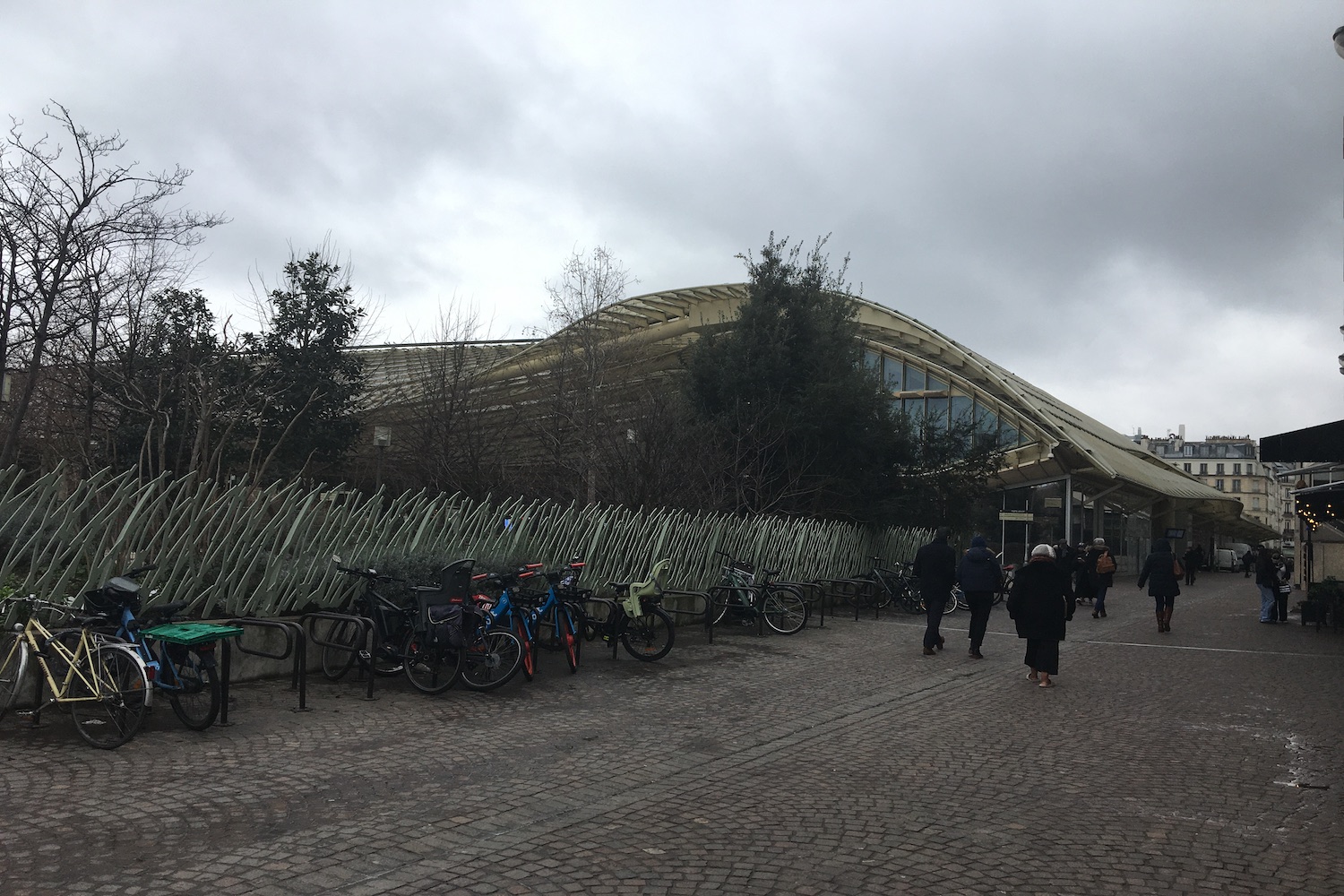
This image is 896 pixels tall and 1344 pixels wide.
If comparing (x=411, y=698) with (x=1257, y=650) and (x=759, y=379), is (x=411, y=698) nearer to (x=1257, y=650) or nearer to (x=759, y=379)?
(x=1257, y=650)

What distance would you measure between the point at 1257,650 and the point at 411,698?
11458mm

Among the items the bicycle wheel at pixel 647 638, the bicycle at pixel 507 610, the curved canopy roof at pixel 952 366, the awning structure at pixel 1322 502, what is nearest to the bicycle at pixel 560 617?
the bicycle at pixel 507 610

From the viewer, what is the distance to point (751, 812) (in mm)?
5434

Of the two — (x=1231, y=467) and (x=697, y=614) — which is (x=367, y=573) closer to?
(x=697, y=614)

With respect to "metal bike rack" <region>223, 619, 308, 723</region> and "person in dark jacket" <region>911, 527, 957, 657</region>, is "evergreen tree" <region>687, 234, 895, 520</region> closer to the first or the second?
"person in dark jacket" <region>911, 527, 957, 657</region>

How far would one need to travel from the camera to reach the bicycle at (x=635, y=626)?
10945 mm

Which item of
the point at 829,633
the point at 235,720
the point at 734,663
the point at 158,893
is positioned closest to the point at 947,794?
the point at 158,893

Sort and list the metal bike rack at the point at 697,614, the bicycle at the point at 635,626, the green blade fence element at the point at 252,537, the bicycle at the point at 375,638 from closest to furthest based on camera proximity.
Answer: the green blade fence element at the point at 252,537 < the bicycle at the point at 375,638 < the bicycle at the point at 635,626 < the metal bike rack at the point at 697,614

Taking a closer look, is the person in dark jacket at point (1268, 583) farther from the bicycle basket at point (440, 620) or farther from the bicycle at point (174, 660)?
the bicycle at point (174, 660)

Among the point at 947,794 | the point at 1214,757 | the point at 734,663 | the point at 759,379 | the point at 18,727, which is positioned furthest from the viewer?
the point at 759,379

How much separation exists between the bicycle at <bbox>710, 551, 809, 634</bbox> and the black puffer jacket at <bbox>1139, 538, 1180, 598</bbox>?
19.2 feet

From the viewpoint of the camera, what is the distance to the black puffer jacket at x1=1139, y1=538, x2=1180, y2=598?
1658cm

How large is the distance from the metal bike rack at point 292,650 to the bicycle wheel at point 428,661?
0.79 m

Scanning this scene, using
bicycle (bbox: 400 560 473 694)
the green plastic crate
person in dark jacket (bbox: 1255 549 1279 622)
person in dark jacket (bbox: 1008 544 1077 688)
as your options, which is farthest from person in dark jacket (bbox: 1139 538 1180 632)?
the green plastic crate
